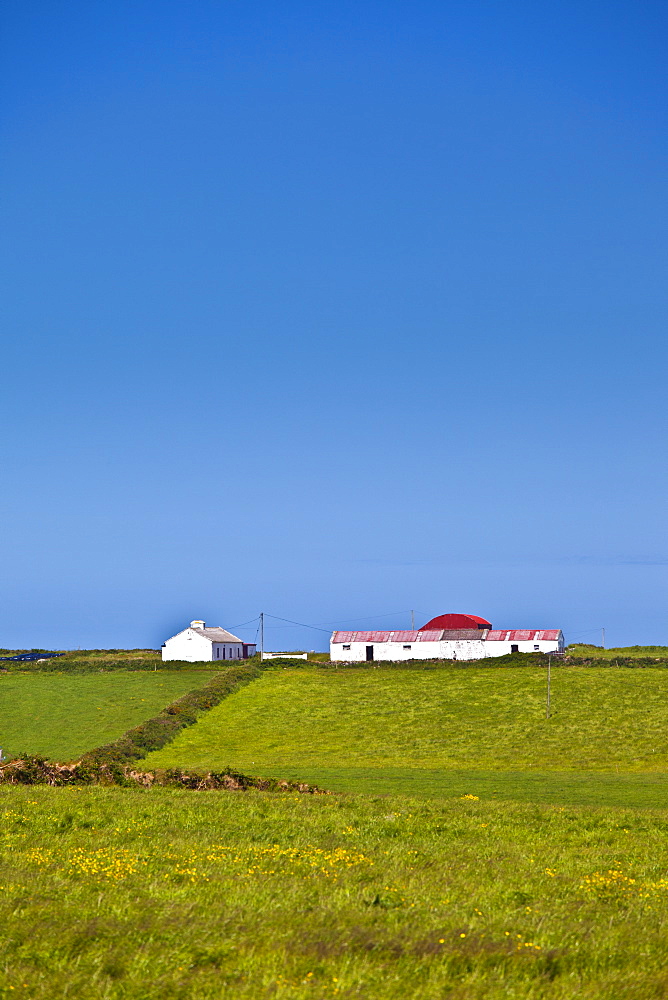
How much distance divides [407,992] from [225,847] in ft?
30.8

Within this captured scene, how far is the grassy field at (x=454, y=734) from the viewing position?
1718 inches

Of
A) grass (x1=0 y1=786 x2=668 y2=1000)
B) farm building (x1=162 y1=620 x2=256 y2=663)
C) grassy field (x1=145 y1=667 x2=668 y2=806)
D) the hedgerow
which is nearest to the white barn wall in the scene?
farm building (x1=162 y1=620 x2=256 y2=663)

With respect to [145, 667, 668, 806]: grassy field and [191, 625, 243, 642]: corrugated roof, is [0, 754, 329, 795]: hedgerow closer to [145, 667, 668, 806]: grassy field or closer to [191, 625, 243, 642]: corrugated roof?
[145, 667, 668, 806]: grassy field

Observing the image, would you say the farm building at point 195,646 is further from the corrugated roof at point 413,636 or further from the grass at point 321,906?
the grass at point 321,906

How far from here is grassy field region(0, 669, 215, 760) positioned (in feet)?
201

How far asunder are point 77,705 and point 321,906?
70034 millimetres

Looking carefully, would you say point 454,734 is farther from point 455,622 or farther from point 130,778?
point 455,622

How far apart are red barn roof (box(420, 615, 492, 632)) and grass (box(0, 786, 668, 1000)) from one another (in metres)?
130

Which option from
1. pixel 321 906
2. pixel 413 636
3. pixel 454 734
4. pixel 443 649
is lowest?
pixel 454 734

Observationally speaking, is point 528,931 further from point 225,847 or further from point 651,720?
point 651,720

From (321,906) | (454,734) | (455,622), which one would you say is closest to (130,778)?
(321,906)

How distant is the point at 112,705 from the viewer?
78625mm

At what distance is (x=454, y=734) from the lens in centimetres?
6694

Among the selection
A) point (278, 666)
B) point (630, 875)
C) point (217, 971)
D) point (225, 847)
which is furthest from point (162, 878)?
point (278, 666)
